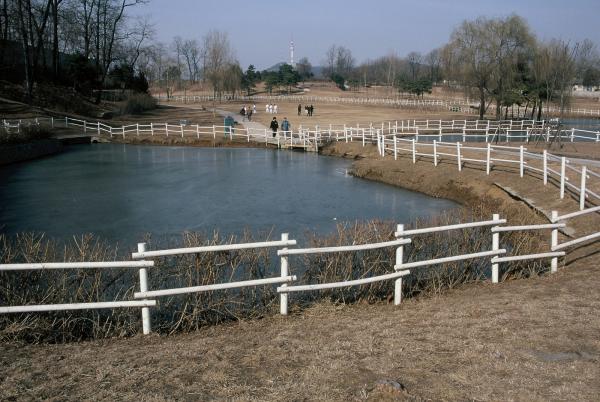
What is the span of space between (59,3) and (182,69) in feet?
269

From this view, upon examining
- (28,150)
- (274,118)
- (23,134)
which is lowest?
(28,150)

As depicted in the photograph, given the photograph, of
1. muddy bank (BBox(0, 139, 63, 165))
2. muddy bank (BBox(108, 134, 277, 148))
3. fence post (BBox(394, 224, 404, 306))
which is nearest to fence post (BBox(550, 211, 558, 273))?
fence post (BBox(394, 224, 404, 306))

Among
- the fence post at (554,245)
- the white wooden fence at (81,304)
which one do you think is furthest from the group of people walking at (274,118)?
the white wooden fence at (81,304)

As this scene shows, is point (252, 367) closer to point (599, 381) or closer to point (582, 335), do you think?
point (599, 381)

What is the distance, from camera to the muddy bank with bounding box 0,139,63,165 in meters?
34.4

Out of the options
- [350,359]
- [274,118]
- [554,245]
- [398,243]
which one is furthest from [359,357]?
[274,118]

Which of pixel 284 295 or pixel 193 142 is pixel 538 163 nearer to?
pixel 284 295

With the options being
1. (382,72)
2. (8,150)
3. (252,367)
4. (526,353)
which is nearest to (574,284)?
(526,353)

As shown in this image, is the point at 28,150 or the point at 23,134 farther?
the point at 23,134

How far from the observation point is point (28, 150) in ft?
122

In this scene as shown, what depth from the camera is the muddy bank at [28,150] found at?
3438 cm

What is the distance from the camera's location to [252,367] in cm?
608

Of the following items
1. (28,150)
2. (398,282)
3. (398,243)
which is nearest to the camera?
(398,243)

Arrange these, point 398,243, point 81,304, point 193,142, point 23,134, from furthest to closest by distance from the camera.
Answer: point 193,142, point 23,134, point 398,243, point 81,304
